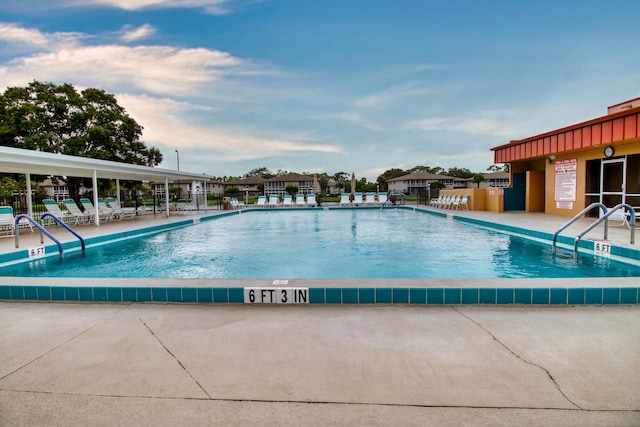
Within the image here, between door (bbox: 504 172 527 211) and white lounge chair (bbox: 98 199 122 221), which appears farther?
door (bbox: 504 172 527 211)

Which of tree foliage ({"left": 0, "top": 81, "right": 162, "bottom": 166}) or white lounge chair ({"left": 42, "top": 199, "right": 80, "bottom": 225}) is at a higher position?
tree foliage ({"left": 0, "top": 81, "right": 162, "bottom": 166})

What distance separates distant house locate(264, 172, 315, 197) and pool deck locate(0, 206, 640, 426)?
153 feet

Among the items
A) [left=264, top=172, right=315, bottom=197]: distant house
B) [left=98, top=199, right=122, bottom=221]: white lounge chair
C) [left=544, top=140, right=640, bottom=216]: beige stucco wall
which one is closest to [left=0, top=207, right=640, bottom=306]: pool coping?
[left=544, top=140, right=640, bottom=216]: beige stucco wall

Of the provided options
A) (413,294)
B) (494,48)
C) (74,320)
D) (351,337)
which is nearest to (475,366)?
(351,337)

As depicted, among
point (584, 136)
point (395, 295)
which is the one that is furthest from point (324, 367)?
point (584, 136)

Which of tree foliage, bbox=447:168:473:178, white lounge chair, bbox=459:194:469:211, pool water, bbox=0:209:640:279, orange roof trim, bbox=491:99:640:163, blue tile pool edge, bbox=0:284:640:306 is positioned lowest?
pool water, bbox=0:209:640:279

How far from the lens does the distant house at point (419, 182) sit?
1818 inches

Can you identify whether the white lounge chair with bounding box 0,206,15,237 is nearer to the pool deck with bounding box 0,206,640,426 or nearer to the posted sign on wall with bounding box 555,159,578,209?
the pool deck with bounding box 0,206,640,426

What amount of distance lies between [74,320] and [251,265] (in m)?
2.99

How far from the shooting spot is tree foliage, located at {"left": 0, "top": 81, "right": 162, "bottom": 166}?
1703cm

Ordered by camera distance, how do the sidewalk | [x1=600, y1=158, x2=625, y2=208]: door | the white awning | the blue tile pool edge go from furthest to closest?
[x1=600, y1=158, x2=625, y2=208]: door < the white awning < the blue tile pool edge < the sidewalk

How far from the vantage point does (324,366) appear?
7.04 feet

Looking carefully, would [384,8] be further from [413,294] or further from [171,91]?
[413,294]

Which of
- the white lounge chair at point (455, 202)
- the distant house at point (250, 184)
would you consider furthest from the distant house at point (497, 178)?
the white lounge chair at point (455, 202)
